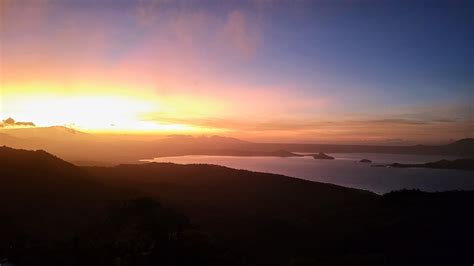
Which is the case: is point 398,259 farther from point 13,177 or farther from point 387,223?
point 13,177

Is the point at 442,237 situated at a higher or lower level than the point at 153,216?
lower

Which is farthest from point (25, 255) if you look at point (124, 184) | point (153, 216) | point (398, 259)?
point (124, 184)

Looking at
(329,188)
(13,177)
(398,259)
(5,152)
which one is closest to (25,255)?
(398,259)

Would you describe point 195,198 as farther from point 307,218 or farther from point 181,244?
point 181,244

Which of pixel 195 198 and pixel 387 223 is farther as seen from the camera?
pixel 195 198

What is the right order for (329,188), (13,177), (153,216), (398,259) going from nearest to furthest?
(153,216), (398,259), (13,177), (329,188)

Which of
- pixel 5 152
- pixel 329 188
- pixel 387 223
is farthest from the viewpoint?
pixel 329 188
